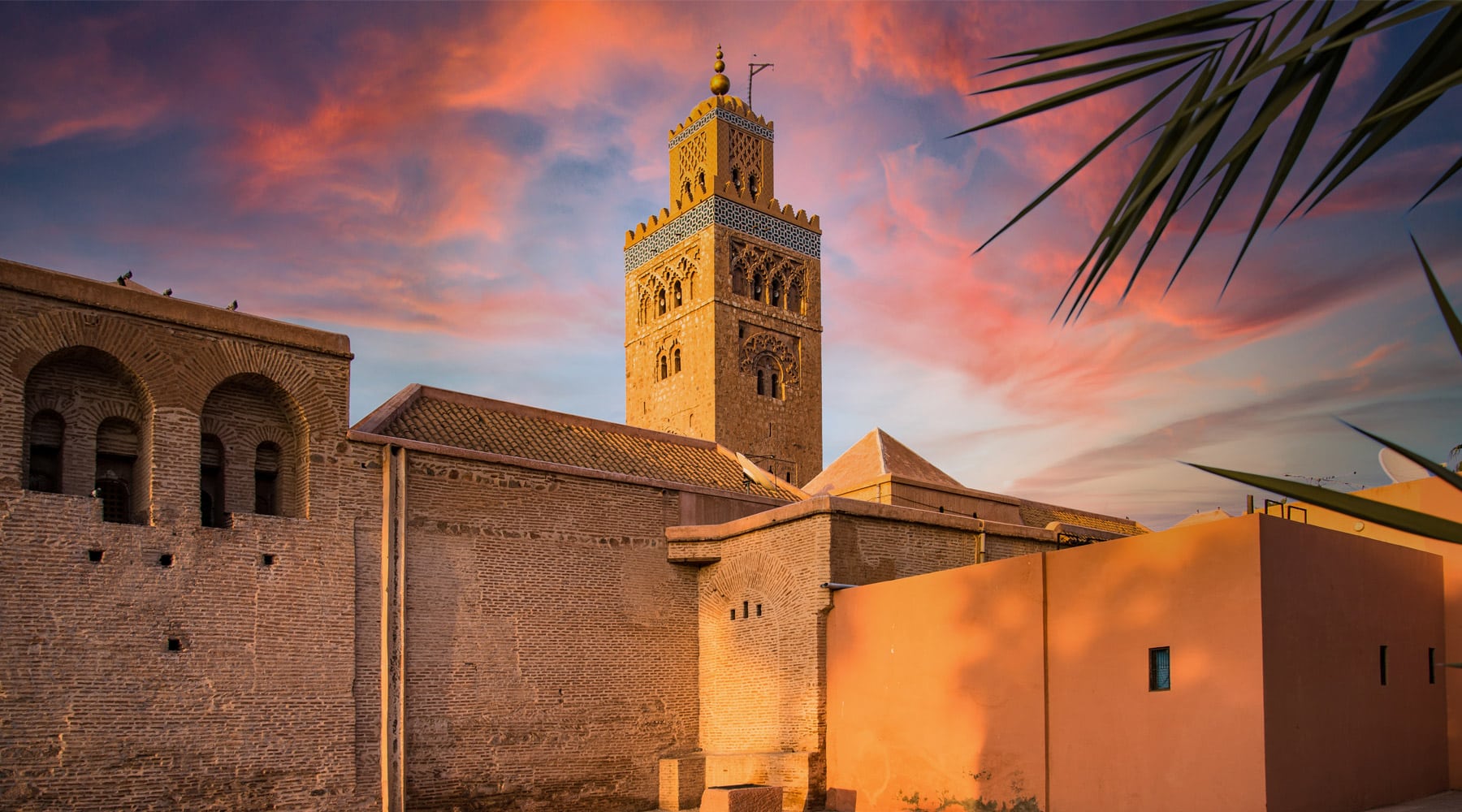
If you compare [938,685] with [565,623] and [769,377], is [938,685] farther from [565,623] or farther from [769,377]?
[769,377]

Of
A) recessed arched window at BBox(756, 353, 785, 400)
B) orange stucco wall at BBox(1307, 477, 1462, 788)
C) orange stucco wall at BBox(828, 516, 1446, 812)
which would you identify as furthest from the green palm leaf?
recessed arched window at BBox(756, 353, 785, 400)

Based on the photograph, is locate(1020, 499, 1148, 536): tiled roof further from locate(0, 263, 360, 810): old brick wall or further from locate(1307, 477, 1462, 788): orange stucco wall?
locate(0, 263, 360, 810): old brick wall

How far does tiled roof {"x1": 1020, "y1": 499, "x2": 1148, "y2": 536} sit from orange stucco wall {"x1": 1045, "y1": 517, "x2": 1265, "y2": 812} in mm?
8886

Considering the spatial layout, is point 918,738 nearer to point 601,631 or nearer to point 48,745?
point 601,631

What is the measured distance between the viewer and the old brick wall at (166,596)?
1127 cm

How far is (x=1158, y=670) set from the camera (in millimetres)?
10484

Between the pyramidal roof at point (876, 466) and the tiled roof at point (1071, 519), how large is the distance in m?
1.57

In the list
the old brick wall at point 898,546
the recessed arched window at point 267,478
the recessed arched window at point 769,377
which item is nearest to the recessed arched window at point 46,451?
the recessed arched window at point 267,478

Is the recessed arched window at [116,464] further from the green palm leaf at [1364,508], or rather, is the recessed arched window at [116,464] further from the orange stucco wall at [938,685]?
the green palm leaf at [1364,508]

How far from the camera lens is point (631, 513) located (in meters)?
16.1

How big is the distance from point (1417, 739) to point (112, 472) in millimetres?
12958

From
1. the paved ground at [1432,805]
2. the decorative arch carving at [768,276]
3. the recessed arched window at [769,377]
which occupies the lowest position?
the paved ground at [1432,805]

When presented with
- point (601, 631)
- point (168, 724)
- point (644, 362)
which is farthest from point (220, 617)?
point (644, 362)

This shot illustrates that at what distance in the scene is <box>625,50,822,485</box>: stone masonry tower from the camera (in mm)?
28516
